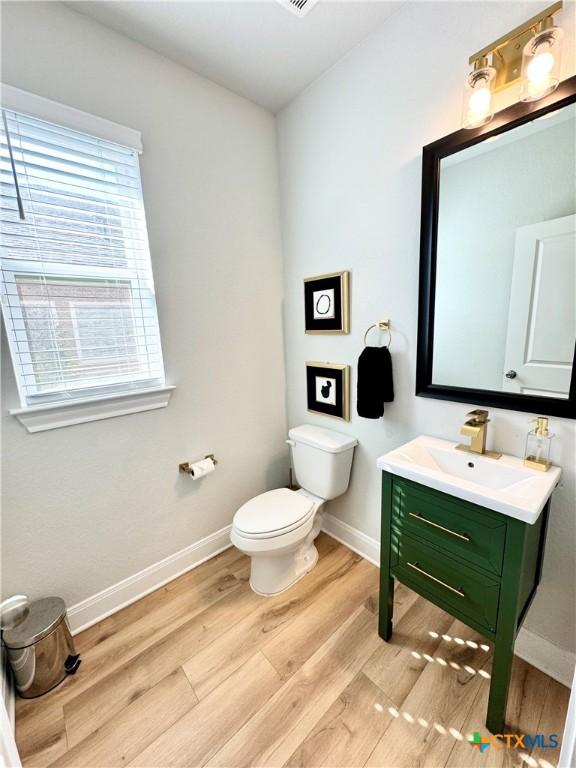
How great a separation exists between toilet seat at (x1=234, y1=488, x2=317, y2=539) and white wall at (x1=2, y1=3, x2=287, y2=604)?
341 mm

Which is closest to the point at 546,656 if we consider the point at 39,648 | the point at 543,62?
the point at 39,648

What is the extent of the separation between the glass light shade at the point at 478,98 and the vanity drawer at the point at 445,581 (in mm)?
1512

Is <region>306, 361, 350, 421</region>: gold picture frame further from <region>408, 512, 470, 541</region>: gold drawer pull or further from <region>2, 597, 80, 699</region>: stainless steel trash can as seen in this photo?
<region>2, 597, 80, 699</region>: stainless steel trash can

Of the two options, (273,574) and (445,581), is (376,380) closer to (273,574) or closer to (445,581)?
(445,581)

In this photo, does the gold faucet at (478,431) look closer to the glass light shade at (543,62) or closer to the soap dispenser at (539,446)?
the soap dispenser at (539,446)

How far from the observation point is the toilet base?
5.21ft

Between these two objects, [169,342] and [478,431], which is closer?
[478,431]

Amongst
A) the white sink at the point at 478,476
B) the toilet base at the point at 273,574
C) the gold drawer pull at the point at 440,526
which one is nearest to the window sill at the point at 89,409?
the toilet base at the point at 273,574

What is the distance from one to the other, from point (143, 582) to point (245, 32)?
261 centimetres

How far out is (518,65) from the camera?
1.02m

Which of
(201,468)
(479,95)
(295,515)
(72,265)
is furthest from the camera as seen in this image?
(201,468)

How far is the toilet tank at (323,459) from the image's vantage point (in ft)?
5.63

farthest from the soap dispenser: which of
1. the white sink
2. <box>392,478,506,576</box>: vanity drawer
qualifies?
<box>392,478,506,576</box>: vanity drawer

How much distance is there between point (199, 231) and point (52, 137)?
2.08 feet
